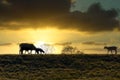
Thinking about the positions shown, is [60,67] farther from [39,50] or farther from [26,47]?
[39,50]

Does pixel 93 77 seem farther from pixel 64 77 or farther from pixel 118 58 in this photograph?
pixel 118 58

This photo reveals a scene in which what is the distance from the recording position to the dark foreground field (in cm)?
5425

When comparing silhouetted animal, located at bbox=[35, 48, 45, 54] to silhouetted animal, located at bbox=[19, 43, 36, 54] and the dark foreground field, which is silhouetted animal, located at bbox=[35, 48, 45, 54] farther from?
the dark foreground field

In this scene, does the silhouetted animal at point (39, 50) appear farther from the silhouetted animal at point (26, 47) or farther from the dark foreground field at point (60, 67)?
the dark foreground field at point (60, 67)

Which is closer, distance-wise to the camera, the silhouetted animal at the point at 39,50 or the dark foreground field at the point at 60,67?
the dark foreground field at the point at 60,67

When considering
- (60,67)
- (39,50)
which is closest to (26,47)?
(39,50)

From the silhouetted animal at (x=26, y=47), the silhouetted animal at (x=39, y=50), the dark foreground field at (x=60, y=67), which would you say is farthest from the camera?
the silhouetted animal at (x=39, y=50)

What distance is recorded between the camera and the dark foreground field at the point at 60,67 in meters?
54.2

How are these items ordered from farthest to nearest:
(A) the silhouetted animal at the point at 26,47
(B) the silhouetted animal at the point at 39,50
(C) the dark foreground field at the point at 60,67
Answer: (B) the silhouetted animal at the point at 39,50 → (A) the silhouetted animal at the point at 26,47 → (C) the dark foreground field at the point at 60,67

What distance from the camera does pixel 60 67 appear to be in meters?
60.6

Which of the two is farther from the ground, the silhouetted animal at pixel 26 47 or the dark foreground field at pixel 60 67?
the silhouetted animal at pixel 26 47

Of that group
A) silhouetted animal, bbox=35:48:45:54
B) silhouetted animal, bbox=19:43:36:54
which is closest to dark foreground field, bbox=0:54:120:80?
silhouetted animal, bbox=19:43:36:54

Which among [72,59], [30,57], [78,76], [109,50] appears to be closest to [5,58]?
[30,57]

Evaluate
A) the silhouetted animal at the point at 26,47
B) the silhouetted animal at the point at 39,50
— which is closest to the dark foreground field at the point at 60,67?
the silhouetted animal at the point at 26,47
